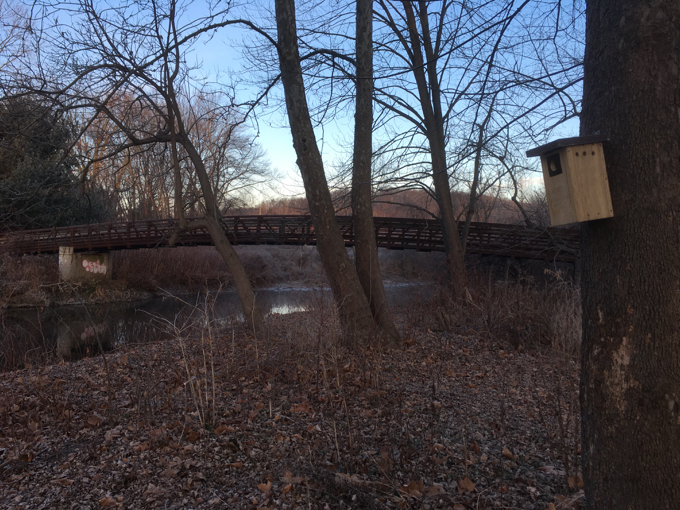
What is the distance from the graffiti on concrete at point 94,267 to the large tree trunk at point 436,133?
18827 millimetres

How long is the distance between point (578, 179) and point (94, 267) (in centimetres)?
2505

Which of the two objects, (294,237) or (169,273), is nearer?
(294,237)

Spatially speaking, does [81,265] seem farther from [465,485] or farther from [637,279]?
[637,279]

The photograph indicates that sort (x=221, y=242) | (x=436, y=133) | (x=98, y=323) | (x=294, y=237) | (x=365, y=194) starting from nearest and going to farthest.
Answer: (x=365, y=194) → (x=221, y=242) → (x=436, y=133) → (x=98, y=323) → (x=294, y=237)

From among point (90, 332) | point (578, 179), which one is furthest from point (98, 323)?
point (578, 179)

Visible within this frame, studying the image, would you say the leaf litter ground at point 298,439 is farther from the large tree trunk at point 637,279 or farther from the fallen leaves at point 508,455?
the large tree trunk at point 637,279

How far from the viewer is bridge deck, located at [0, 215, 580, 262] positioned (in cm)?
1576

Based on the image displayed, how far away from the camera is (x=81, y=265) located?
75.2 feet

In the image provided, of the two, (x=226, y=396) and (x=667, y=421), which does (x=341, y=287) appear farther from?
(x=667, y=421)

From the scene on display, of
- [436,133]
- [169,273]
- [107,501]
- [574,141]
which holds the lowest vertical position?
[107,501]

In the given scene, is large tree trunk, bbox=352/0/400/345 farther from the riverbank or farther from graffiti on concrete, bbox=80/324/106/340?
the riverbank

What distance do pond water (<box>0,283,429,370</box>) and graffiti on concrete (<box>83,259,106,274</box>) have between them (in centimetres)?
278

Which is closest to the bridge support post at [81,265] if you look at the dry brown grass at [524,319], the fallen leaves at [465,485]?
the dry brown grass at [524,319]

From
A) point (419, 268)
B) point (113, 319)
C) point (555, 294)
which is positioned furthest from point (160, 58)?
point (419, 268)
